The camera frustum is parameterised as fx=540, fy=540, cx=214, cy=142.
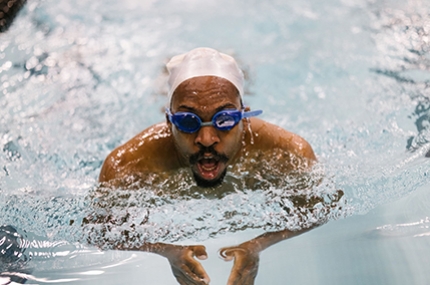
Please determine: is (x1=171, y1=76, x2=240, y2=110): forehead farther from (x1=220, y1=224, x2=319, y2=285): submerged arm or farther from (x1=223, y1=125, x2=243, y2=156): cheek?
(x1=220, y1=224, x2=319, y2=285): submerged arm

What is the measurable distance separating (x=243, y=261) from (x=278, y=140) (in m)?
0.87

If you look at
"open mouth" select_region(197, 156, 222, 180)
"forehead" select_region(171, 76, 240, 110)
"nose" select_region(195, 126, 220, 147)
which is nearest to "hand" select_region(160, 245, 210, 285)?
"open mouth" select_region(197, 156, 222, 180)

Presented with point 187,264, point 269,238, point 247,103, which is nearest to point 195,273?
point 187,264

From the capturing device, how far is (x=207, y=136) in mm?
2617

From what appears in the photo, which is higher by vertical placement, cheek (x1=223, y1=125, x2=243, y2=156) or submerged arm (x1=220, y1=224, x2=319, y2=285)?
cheek (x1=223, y1=125, x2=243, y2=156)

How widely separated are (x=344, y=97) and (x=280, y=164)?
Answer: 1.67 metres

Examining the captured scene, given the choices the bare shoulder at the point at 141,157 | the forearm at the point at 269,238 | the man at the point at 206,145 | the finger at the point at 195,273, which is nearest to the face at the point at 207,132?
the man at the point at 206,145

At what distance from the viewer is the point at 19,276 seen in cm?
245

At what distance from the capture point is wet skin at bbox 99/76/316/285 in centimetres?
235

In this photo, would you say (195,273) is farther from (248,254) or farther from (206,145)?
(206,145)

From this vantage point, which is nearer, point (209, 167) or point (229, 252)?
point (229, 252)

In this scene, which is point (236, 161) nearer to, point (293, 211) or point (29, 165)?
point (293, 211)

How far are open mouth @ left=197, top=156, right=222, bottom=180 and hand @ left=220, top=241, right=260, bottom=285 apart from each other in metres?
0.39

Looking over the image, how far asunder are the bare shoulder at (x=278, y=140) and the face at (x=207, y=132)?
0.75 ft
